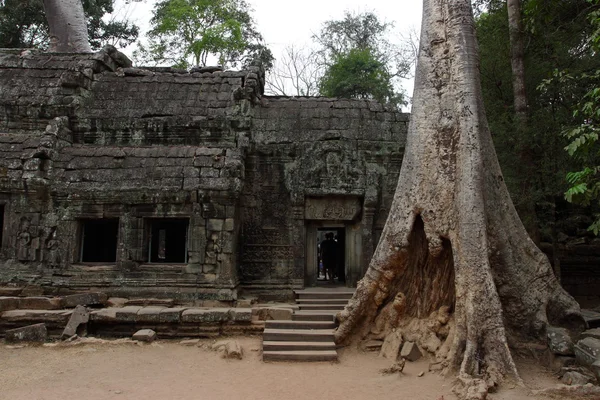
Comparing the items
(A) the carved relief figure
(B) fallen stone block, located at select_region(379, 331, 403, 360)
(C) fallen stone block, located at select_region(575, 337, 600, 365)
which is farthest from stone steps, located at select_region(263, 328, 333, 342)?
(A) the carved relief figure

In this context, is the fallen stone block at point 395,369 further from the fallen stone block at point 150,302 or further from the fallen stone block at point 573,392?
the fallen stone block at point 150,302

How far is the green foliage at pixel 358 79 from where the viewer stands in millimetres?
20359

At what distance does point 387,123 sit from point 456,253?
14.8 feet

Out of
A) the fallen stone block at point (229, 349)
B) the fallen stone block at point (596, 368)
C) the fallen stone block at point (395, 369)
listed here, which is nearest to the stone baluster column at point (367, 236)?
the fallen stone block at point (229, 349)

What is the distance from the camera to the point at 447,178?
5.88 metres

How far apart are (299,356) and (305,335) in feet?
1.54

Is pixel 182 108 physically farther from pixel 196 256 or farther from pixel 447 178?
pixel 447 178

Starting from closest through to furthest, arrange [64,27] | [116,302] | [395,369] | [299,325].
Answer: [395,369] → [299,325] → [116,302] → [64,27]

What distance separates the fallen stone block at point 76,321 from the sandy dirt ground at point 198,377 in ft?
1.21

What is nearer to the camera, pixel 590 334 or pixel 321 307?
pixel 590 334

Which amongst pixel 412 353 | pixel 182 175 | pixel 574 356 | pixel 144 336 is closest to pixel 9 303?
pixel 144 336

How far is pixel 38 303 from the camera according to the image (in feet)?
23.8

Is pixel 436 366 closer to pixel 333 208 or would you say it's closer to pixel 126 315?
pixel 333 208

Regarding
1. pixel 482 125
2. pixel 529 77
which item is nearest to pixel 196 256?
pixel 482 125
